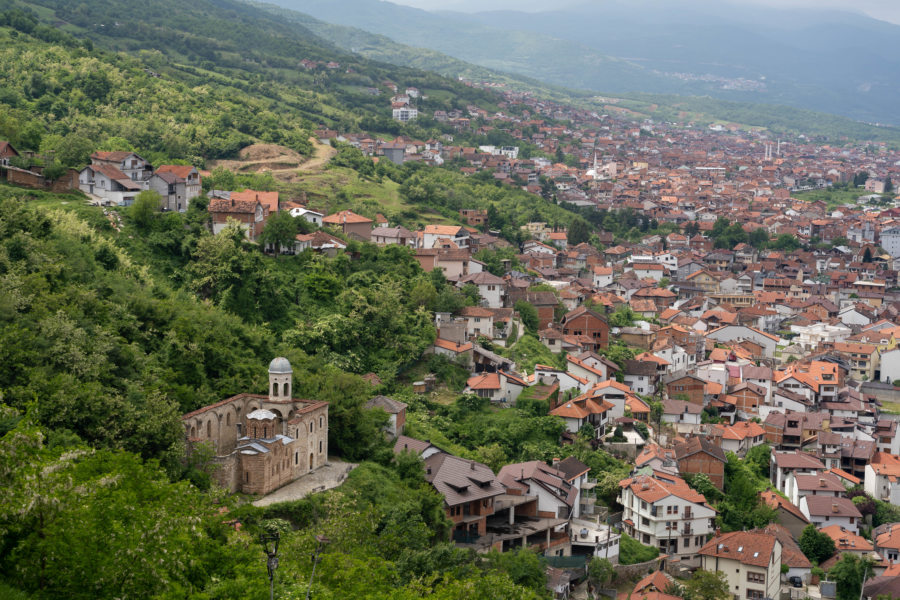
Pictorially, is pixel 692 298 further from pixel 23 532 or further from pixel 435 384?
pixel 23 532

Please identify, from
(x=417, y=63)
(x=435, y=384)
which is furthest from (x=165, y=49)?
(x=417, y=63)

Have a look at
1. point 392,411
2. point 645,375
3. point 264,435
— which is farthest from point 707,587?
point 645,375

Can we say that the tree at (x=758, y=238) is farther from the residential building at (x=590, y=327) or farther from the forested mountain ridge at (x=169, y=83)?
the residential building at (x=590, y=327)

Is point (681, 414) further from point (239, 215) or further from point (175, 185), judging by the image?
point (175, 185)

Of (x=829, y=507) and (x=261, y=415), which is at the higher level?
(x=261, y=415)

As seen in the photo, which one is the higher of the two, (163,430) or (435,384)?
(163,430)

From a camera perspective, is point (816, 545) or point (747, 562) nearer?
point (747, 562)

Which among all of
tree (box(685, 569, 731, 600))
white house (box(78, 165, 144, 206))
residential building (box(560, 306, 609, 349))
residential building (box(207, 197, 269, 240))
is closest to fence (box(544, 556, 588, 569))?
tree (box(685, 569, 731, 600))

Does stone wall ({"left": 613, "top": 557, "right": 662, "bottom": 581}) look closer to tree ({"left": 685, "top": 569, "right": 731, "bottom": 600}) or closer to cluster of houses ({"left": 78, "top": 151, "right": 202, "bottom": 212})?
tree ({"left": 685, "top": 569, "right": 731, "bottom": 600})
